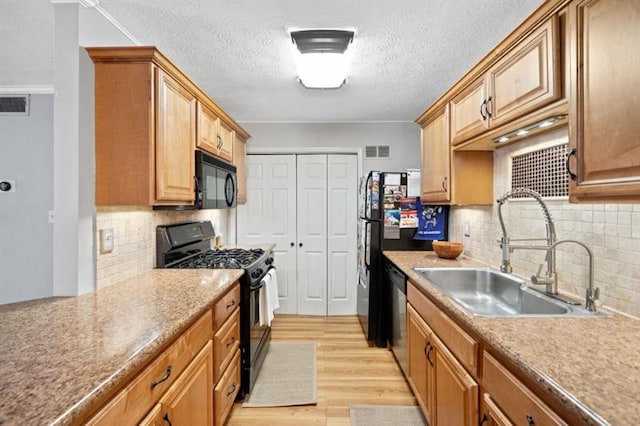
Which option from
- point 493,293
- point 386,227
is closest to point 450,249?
point 493,293

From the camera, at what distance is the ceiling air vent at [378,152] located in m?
3.91

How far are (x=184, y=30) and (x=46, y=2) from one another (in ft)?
2.17

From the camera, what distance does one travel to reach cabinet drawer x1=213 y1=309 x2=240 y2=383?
173 cm

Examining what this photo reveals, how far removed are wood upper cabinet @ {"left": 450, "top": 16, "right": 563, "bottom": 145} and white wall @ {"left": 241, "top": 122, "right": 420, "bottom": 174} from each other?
69.7 inches

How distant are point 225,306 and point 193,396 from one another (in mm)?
531

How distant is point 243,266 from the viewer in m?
2.30

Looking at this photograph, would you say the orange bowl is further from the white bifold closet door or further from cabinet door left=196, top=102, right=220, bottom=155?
cabinet door left=196, top=102, right=220, bottom=155

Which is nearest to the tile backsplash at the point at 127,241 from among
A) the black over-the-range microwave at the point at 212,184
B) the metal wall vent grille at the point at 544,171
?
the black over-the-range microwave at the point at 212,184

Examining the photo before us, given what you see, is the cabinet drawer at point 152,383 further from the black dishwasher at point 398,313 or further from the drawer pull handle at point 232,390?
the black dishwasher at point 398,313

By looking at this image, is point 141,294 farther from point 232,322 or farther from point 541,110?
point 541,110

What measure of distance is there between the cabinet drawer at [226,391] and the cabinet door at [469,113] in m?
2.09

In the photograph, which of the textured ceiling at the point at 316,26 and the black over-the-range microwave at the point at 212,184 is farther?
the black over-the-range microwave at the point at 212,184

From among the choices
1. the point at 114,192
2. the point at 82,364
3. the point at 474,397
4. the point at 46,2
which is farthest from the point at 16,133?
the point at 474,397

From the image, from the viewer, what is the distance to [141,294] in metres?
1.60
